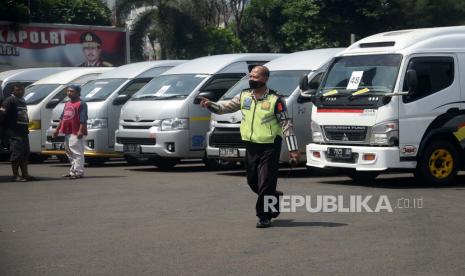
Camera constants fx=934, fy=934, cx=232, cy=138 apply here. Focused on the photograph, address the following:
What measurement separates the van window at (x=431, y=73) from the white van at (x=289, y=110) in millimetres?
2540

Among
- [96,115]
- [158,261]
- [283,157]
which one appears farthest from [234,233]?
[96,115]

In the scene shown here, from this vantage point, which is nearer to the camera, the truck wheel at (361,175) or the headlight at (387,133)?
the headlight at (387,133)

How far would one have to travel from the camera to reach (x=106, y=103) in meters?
20.5

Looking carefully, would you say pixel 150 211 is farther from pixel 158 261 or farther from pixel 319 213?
pixel 158 261

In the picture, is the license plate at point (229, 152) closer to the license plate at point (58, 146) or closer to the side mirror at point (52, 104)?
the license plate at point (58, 146)

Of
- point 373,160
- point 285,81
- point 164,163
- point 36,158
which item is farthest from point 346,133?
point 36,158

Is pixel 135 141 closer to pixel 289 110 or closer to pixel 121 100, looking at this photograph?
pixel 121 100

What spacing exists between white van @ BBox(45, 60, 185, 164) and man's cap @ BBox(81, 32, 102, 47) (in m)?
9.74

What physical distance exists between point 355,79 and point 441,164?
1919 millimetres

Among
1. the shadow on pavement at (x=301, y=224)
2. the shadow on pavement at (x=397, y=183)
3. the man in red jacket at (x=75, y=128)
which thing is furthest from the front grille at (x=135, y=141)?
the shadow on pavement at (x=301, y=224)

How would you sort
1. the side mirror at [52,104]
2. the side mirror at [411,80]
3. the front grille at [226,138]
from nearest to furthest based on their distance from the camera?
the side mirror at [411,80] → the front grille at [226,138] → the side mirror at [52,104]

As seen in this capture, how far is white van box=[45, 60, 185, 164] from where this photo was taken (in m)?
20.3

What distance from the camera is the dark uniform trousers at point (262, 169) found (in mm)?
10562

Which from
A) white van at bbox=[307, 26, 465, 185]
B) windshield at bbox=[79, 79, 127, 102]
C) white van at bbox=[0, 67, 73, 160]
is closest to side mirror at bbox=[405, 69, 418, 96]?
white van at bbox=[307, 26, 465, 185]
